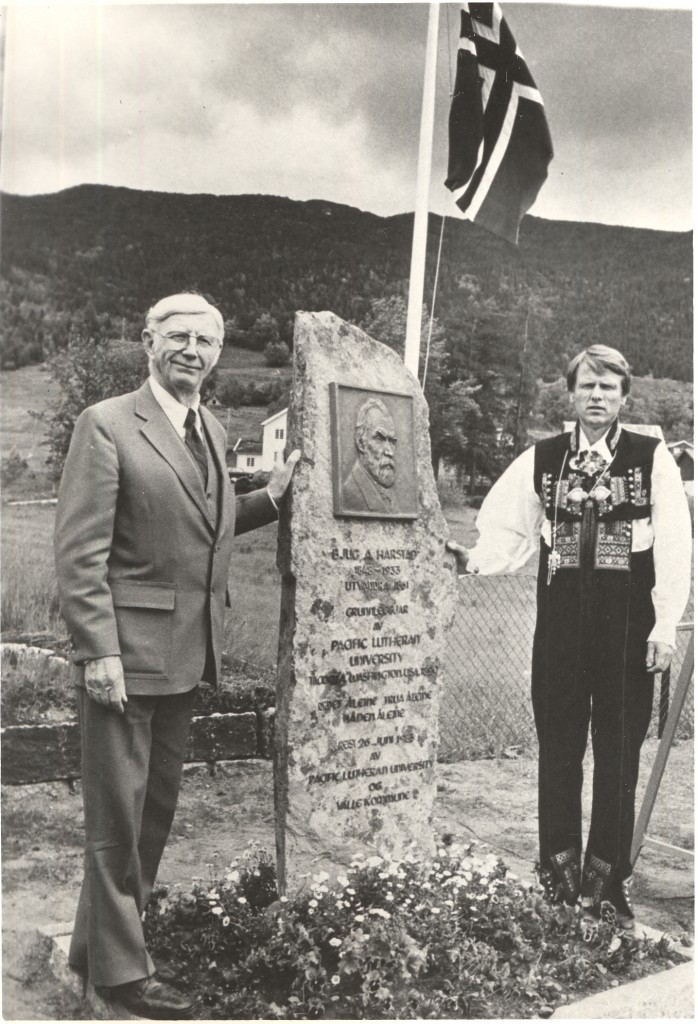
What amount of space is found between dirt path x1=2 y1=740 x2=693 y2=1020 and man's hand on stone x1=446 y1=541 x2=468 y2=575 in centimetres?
173

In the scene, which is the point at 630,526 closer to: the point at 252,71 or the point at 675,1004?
the point at 675,1004

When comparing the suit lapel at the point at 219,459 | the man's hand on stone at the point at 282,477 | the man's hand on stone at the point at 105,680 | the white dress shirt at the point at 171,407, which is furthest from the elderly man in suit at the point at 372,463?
the man's hand on stone at the point at 105,680

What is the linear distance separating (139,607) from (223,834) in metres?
2.32

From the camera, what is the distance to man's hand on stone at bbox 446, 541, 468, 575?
3.91m

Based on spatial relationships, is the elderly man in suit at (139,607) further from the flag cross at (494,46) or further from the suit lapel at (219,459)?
the flag cross at (494,46)

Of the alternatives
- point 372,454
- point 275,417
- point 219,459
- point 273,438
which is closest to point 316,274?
point 275,417

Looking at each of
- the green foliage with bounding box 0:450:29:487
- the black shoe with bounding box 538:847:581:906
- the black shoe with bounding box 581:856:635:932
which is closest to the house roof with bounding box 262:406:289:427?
the green foliage with bounding box 0:450:29:487

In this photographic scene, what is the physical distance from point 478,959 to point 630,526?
1976 millimetres

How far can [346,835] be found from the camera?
11.7 ft

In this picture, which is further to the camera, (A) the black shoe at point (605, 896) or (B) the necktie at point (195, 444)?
(A) the black shoe at point (605, 896)

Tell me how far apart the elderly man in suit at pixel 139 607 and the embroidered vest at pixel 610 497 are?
170 centimetres

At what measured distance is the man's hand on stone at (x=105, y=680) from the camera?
2.90 metres

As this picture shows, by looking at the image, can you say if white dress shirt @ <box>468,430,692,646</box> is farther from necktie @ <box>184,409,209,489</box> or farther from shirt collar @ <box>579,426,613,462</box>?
necktie @ <box>184,409,209,489</box>

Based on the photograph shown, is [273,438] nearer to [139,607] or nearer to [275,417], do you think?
[275,417]
